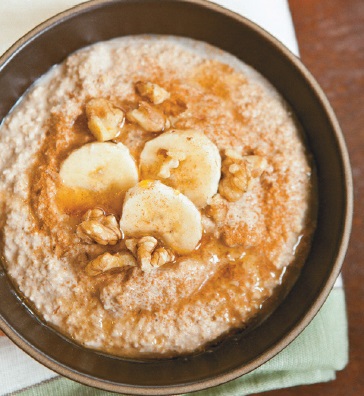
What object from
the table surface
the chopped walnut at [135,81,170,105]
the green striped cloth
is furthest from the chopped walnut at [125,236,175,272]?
the table surface

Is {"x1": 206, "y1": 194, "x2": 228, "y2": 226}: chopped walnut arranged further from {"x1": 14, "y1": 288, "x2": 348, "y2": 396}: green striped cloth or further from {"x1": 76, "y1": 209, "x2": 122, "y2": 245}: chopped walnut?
{"x1": 14, "y1": 288, "x2": 348, "y2": 396}: green striped cloth

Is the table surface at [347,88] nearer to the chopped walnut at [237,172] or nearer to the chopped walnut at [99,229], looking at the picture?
the chopped walnut at [237,172]

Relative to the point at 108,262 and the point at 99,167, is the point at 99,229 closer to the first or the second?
the point at 108,262

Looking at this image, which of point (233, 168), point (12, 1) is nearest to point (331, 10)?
point (233, 168)

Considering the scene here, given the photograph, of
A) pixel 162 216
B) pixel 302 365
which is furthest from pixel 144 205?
pixel 302 365

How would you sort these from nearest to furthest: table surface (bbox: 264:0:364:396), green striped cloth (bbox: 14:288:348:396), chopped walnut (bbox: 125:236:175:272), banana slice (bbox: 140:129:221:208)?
1. chopped walnut (bbox: 125:236:175:272)
2. banana slice (bbox: 140:129:221:208)
3. green striped cloth (bbox: 14:288:348:396)
4. table surface (bbox: 264:0:364:396)

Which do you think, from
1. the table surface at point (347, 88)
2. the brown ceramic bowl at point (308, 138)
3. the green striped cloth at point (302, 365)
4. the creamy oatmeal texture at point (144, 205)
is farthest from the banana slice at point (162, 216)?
the table surface at point (347, 88)
